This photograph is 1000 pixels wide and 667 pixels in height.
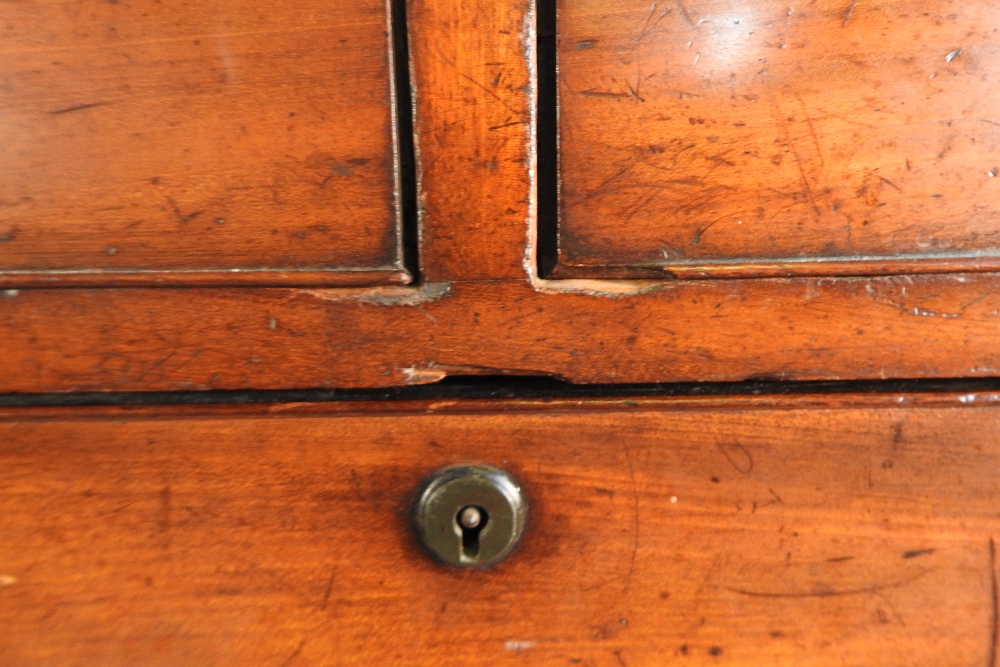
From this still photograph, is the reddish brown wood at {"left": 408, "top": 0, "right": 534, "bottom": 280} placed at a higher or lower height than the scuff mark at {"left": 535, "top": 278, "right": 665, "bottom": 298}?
higher

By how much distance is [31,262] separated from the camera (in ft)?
Result: 1.35

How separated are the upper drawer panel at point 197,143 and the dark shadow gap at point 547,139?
9 centimetres

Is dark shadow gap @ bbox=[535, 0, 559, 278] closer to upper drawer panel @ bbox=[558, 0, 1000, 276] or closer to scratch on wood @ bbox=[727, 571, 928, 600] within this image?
upper drawer panel @ bbox=[558, 0, 1000, 276]

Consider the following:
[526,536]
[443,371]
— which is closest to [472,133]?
[443,371]

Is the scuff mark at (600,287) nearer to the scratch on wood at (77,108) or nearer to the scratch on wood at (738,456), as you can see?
the scratch on wood at (738,456)

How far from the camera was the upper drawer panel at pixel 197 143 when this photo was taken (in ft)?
1.29

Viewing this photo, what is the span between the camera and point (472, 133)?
0.40 metres

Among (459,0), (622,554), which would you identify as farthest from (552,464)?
(459,0)

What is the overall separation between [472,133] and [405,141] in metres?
0.04

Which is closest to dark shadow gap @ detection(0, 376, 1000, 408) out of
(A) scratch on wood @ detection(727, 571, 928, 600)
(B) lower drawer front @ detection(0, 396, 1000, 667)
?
(B) lower drawer front @ detection(0, 396, 1000, 667)

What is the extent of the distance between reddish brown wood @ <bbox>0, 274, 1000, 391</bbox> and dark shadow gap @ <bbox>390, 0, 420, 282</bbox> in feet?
0.08

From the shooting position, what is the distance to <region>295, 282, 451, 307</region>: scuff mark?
1.38 ft

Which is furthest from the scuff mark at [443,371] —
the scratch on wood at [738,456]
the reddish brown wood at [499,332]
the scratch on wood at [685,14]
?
the scratch on wood at [685,14]

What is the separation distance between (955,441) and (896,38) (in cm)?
24
